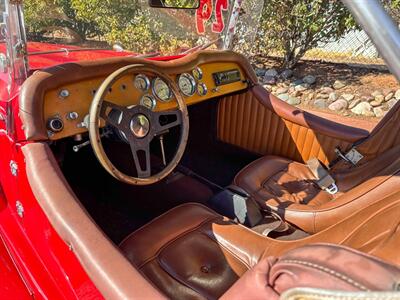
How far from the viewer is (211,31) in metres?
2.46

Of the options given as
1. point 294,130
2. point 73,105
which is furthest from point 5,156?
point 294,130

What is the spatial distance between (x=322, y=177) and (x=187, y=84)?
1025 mm

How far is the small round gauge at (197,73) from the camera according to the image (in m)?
2.27

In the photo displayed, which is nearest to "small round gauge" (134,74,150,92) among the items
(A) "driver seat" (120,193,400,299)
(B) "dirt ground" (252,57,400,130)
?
(A) "driver seat" (120,193,400,299)

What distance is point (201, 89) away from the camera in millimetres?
2311

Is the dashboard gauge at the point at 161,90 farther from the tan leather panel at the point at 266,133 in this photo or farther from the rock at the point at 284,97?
the rock at the point at 284,97

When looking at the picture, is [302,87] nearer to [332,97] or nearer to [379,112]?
[332,97]

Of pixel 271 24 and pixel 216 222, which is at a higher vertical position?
pixel 271 24

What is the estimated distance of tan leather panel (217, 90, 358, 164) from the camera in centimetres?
253

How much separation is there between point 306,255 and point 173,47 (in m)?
1.80

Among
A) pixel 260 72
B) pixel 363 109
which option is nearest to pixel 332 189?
pixel 363 109

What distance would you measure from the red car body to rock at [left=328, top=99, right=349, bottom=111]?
412 centimetres

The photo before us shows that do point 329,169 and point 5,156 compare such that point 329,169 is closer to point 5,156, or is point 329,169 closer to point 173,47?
point 173,47

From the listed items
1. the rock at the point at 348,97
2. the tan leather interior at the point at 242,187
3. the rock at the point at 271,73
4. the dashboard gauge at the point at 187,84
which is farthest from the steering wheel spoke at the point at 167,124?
the rock at the point at 271,73
